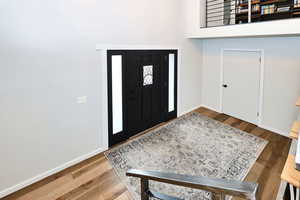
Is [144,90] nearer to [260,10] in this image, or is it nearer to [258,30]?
[258,30]

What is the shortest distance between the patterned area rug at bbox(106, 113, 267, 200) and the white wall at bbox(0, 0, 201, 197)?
790mm

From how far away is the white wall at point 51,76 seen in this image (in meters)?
2.45

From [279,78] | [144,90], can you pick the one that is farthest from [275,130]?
[144,90]

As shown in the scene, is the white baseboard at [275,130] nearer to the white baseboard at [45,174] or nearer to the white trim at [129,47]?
the white trim at [129,47]

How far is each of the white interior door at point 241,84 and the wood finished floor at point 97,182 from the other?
1474 mm

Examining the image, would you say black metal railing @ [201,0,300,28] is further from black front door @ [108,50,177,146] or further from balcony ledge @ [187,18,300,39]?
black front door @ [108,50,177,146]

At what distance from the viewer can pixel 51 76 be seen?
281 cm

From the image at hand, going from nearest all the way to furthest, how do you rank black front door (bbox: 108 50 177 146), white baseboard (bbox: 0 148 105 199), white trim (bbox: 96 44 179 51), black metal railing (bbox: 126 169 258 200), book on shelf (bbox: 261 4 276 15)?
1. black metal railing (bbox: 126 169 258 200)
2. white baseboard (bbox: 0 148 105 199)
3. white trim (bbox: 96 44 179 51)
4. black front door (bbox: 108 50 177 146)
5. book on shelf (bbox: 261 4 276 15)

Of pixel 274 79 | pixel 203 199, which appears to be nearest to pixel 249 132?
pixel 274 79

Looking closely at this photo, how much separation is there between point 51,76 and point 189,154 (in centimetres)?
277

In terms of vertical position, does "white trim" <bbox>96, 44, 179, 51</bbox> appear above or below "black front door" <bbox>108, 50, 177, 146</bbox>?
above

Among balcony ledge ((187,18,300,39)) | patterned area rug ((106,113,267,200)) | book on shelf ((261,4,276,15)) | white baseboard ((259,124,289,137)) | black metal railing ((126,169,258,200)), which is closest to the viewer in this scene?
black metal railing ((126,169,258,200))

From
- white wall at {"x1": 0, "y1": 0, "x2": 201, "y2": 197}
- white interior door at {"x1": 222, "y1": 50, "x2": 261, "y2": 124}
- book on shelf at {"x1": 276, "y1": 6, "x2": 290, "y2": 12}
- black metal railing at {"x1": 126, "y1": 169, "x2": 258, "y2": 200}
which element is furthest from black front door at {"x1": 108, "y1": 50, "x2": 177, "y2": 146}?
black metal railing at {"x1": 126, "y1": 169, "x2": 258, "y2": 200}

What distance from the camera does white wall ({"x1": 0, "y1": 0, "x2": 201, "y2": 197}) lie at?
96.6 inches
